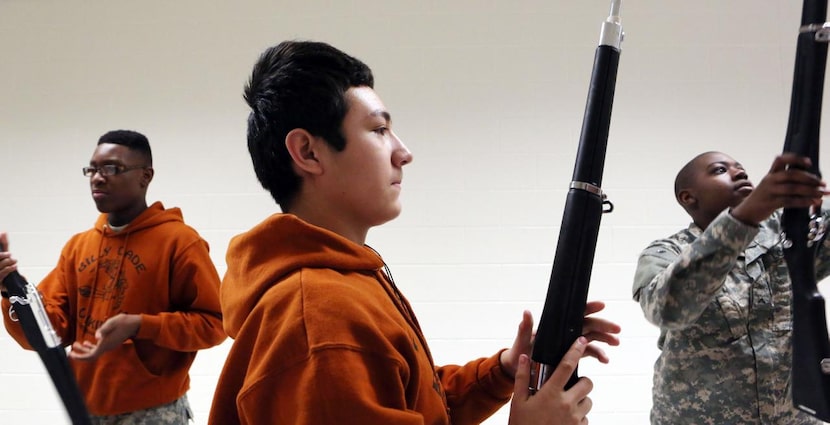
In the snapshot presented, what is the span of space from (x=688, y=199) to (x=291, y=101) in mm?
1354

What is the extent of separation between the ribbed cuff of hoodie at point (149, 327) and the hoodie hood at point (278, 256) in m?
1.25

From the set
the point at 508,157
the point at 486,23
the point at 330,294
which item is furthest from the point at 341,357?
the point at 486,23

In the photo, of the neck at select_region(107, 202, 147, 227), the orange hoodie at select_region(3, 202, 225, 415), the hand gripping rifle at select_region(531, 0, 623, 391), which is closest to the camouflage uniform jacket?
the hand gripping rifle at select_region(531, 0, 623, 391)

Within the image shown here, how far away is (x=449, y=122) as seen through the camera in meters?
3.54

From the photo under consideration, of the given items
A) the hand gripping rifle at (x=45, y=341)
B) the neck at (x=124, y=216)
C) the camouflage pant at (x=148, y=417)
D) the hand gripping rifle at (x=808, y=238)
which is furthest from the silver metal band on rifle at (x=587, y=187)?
the neck at (x=124, y=216)

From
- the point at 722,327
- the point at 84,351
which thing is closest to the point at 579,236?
the point at 722,327

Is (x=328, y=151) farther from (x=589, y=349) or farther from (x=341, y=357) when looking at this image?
(x=589, y=349)

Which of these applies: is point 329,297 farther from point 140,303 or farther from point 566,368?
point 140,303

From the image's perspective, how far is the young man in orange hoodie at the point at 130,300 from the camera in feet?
7.09

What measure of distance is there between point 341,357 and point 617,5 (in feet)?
1.84

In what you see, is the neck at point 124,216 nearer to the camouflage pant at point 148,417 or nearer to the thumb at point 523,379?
the camouflage pant at point 148,417

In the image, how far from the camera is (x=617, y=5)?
91 centimetres

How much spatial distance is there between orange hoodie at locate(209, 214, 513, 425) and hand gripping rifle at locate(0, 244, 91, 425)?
0.96m

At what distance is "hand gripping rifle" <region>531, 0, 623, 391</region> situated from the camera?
924 mm
